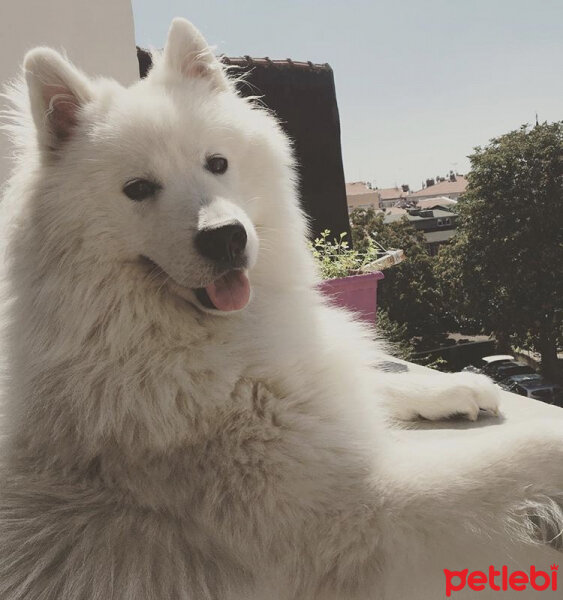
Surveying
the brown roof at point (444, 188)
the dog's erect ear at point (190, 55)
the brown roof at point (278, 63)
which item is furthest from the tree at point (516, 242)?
the brown roof at point (444, 188)

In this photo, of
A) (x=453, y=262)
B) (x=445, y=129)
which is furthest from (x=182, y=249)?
(x=445, y=129)

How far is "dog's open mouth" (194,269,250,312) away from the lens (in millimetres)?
1446

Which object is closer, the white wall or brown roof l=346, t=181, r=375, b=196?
the white wall

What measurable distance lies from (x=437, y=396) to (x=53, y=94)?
138 cm

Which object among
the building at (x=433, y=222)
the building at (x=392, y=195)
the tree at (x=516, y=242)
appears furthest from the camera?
the building at (x=392, y=195)

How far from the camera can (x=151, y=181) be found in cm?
151

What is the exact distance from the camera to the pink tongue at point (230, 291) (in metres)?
1.45

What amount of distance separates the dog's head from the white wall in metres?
1.85

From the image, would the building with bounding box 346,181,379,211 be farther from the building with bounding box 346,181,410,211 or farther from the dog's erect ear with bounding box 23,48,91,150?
the dog's erect ear with bounding box 23,48,91,150

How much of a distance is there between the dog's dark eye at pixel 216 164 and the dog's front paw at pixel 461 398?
3.02 ft

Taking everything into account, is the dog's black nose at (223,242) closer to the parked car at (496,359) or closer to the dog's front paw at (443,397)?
the dog's front paw at (443,397)

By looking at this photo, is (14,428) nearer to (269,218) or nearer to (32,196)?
(32,196)

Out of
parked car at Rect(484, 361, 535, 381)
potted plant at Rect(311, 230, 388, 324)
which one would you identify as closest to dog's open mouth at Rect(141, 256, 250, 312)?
potted plant at Rect(311, 230, 388, 324)

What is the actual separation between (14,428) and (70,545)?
311mm
